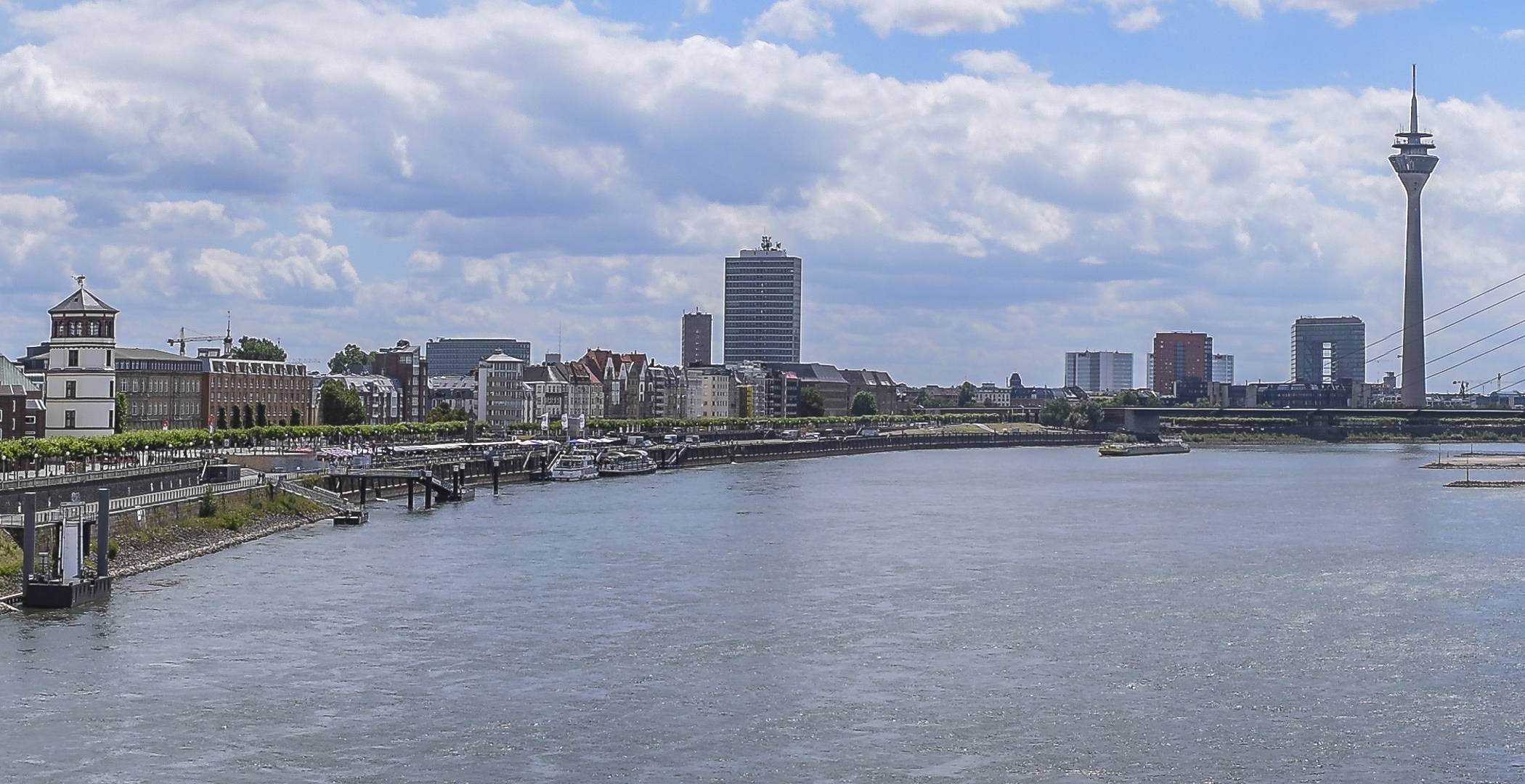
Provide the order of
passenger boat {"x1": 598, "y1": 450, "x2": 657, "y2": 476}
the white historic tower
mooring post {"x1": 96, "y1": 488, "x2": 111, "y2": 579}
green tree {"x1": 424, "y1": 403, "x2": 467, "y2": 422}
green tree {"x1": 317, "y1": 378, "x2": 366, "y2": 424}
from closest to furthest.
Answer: mooring post {"x1": 96, "y1": 488, "x2": 111, "y2": 579}, the white historic tower, passenger boat {"x1": 598, "y1": 450, "x2": 657, "y2": 476}, green tree {"x1": 317, "y1": 378, "x2": 366, "y2": 424}, green tree {"x1": 424, "y1": 403, "x2": 467, "y2": 422}

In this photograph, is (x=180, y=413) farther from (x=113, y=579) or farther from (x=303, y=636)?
(x=303, y=636)

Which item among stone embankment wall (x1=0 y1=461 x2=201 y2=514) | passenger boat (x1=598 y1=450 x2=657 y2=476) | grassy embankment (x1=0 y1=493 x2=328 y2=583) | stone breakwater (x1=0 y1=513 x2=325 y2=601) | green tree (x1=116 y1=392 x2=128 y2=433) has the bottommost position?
stone breakwater (x1=0 y1=513 x2=325 y2=601)

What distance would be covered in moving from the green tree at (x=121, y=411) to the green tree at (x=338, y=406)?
20497 mm

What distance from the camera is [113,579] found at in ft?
173

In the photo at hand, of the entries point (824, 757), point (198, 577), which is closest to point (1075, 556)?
point (198, 577)

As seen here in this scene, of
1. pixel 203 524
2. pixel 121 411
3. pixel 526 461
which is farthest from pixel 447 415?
pixel 203 524

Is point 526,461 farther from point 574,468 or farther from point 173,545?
point 173,545

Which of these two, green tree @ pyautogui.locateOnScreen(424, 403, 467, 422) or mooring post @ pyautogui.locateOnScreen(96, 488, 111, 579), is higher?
green tree @ pyautogui.locateOnScreen(424, 403, 467, 422)

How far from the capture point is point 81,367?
8438 centimetres

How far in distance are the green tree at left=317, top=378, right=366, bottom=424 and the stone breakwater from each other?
264 feet

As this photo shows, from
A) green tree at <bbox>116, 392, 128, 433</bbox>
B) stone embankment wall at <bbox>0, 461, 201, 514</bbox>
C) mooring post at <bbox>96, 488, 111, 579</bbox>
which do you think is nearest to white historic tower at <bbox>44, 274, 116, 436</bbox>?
stone embankment wall at <bbox>0, 461, 201, 514</bbox>

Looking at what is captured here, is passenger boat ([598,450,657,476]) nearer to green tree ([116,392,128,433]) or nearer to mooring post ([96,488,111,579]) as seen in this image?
green tree ([116,392,128,433])

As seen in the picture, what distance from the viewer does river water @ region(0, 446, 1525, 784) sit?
33.4 meters

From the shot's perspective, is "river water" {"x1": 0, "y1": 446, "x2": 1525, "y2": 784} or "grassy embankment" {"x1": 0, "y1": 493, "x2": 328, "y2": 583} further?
"grassy embankment" {"x1": 0, "y1": 493, "x2": 328, "y2": 583}
